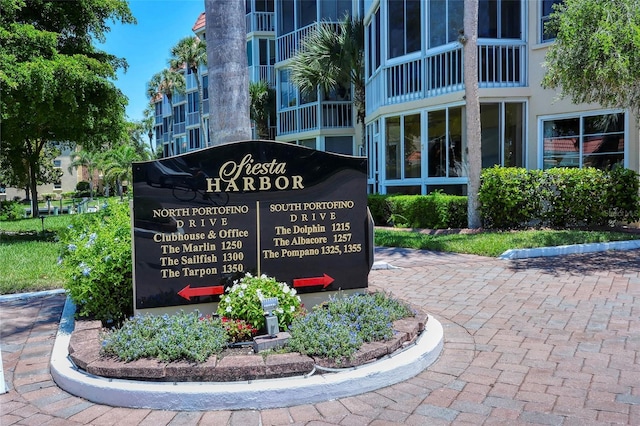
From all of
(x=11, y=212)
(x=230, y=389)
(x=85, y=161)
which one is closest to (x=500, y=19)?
(x=230, y=389)

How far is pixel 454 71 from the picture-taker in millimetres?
15055

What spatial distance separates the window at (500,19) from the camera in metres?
15.1

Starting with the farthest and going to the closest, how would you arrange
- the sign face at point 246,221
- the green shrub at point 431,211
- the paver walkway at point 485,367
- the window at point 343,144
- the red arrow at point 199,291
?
the window at point 343,144 → the green shrub at point 431,211 → the red arrow at point 199,291 → the sign face at point 246,221 → the paver walkway at point 485,367

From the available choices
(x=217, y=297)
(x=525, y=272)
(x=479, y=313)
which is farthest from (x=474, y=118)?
(x=217, y=297)

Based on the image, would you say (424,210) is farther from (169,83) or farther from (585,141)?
(169,83)

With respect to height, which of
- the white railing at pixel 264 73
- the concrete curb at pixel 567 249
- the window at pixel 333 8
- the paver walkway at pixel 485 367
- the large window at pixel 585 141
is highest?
the window at pixel 333 8

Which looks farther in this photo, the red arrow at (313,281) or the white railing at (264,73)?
the white railing at (264,73)

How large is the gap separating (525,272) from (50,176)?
37.5 metres

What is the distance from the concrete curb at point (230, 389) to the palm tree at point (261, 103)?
24.7m

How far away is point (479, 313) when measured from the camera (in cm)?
632

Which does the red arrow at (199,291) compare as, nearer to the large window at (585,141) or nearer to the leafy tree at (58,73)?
the leafy tree at (58,73)

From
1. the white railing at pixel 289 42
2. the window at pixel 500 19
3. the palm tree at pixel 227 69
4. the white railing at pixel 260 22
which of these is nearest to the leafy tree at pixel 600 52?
the window at pixel 500 19

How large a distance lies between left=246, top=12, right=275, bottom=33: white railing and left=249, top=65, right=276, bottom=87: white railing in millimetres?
2062

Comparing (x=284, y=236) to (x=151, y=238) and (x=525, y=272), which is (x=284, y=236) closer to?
(x=151, y=238)
